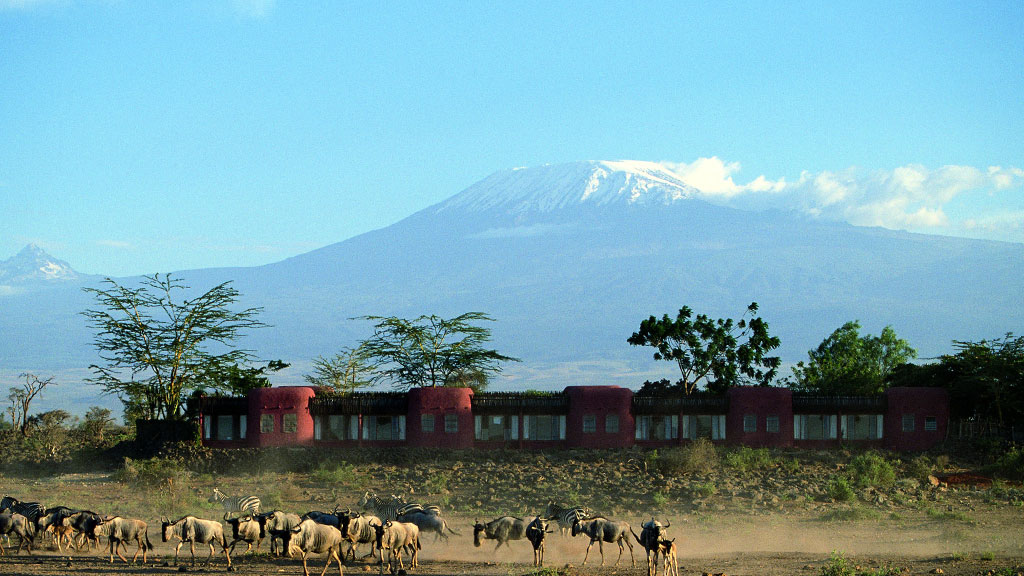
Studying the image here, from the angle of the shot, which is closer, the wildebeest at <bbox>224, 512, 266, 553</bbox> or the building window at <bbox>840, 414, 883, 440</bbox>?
the wildebeest at <bbox>224, 512, 266, 553</bbox>

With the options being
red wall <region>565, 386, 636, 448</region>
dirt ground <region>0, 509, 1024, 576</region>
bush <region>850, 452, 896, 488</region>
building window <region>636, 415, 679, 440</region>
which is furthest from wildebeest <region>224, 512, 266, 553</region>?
building window <region>636, 415, 679, 440</region>

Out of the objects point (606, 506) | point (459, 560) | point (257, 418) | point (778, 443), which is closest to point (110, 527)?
point (459, 560)

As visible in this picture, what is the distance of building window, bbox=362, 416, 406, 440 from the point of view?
50750 millimetres

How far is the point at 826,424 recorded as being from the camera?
50.8m

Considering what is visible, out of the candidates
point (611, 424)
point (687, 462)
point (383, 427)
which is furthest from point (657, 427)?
point (383, 427)

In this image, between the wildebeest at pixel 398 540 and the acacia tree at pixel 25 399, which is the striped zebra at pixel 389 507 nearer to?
the wildebeest at pixel 398 540

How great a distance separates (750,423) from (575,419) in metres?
7.67

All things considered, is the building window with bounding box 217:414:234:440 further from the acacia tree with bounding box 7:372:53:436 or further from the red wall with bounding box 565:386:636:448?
the acacia tree with bounding box 7:372:53:436

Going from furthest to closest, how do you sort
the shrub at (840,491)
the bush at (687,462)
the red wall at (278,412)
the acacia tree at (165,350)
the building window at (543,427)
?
the acacia tree at (165,350) → the building window at (543,427) → the red wall at (278,412) → the bush at (687,462) → the shrub at (840,491)

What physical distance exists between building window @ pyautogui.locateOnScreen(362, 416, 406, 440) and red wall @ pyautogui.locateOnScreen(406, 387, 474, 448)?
504mm

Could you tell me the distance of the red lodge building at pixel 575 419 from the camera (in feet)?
164

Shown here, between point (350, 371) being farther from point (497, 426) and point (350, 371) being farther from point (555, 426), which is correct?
point (555, 426)

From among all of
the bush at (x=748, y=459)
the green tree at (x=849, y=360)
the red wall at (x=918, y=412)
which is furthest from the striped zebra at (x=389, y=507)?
the green tree at (x=849, y=360)

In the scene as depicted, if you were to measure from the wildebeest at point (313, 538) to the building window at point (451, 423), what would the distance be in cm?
2471
